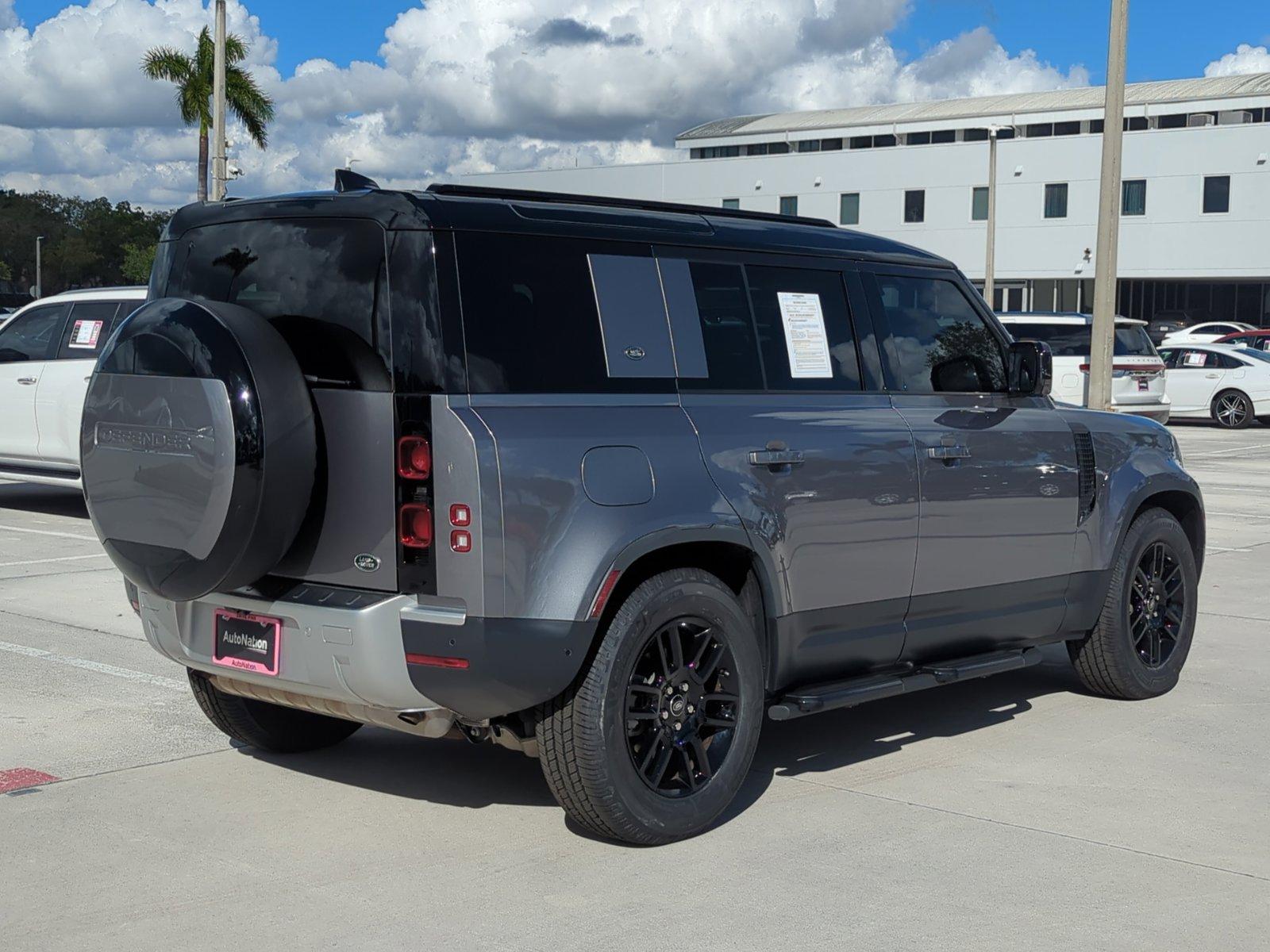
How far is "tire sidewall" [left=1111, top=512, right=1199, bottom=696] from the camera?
704 centimetres

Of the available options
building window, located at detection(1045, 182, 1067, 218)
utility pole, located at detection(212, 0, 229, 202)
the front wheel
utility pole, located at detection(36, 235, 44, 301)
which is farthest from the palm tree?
utility pole, located at detection(36, 235, 44, 301)

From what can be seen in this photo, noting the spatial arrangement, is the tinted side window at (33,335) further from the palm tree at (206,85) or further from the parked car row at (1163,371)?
the palm tree at (206,85)

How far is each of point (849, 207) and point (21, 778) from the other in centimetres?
6438

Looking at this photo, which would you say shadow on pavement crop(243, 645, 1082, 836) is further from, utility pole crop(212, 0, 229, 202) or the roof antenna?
utility pole crop(212, 0, 229, 202)

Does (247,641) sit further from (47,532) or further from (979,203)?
(979,203)

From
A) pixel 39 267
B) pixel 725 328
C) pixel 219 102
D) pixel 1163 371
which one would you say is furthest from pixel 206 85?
pixel 39 267

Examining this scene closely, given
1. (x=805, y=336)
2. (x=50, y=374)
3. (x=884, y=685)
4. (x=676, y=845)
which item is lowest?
(x=676, y=845)

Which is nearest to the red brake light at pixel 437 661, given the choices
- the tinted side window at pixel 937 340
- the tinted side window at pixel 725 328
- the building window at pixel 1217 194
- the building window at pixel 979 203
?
the tinted side window at pixel 725 328

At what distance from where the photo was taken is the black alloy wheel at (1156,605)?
7.26 m

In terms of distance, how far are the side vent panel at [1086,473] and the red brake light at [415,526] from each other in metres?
3.28

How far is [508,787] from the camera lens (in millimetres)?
5766

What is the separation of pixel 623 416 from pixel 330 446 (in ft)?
3.02

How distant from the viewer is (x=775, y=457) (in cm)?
533

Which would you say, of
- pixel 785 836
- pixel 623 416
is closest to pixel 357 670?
pixel 623 416
